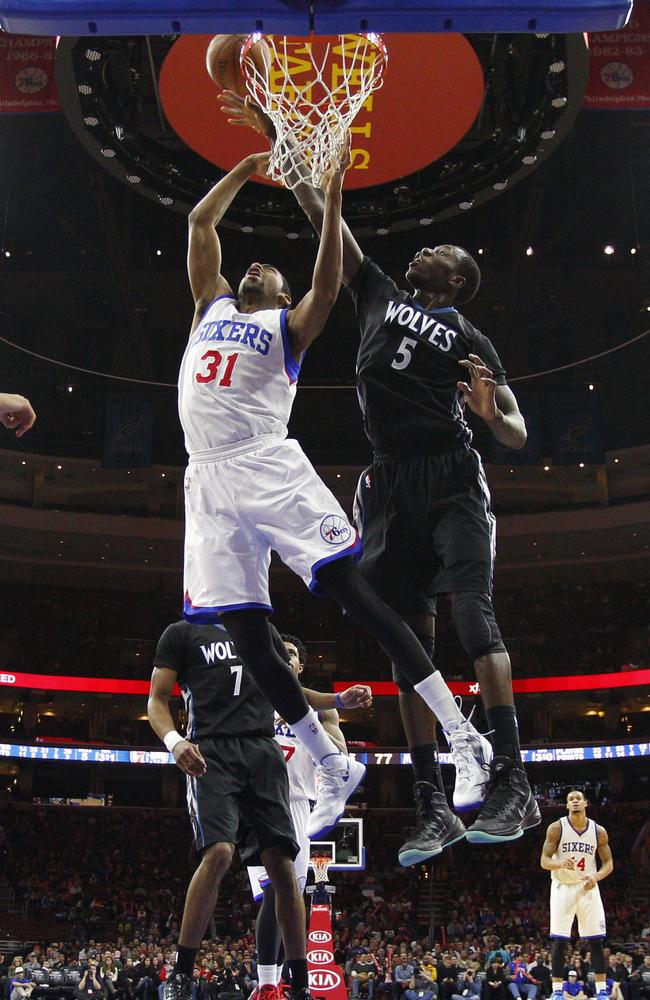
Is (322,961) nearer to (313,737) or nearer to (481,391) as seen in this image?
(313,737)

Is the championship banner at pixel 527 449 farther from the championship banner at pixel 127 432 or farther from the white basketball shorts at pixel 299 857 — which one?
the white basketball shorts at pixel 299 857

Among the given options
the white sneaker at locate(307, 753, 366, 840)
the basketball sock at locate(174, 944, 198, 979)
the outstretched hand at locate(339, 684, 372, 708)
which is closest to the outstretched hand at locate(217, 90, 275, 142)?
the outstretched hand at locate(339, 684, 372, 708)

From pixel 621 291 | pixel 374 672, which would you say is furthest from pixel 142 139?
pixel 374 672

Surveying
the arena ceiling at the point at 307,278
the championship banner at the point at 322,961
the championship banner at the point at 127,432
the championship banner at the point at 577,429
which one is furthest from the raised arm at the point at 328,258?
the championship banner at the point at 127,432

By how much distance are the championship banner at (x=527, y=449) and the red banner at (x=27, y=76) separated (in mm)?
12864

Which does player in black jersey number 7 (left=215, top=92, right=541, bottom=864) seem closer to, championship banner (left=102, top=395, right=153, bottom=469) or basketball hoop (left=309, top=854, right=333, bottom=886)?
basketball hoop (left=309, top=854, right=333, bottom=886)

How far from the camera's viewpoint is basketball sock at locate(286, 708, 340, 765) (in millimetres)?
4547

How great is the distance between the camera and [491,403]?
468 cm

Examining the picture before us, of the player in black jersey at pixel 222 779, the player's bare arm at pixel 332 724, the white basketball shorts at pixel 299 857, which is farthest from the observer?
the player's bare arm at pixel 332 724

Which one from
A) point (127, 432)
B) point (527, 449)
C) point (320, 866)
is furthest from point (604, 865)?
point (127, 432)

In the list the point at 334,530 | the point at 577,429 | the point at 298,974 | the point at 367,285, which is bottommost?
the point at 298,974

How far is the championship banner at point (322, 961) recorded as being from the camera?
10.5m

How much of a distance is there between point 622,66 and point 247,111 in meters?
10.0

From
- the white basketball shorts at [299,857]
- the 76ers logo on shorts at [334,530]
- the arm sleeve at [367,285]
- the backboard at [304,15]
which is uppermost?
the backboard at [304,15]
